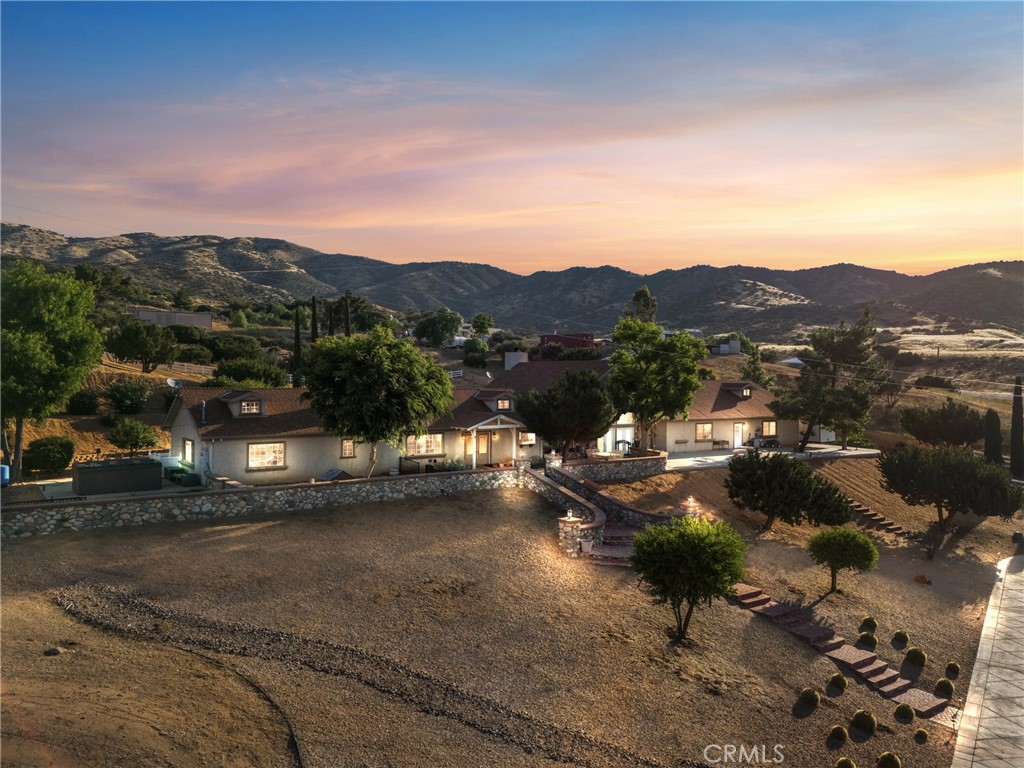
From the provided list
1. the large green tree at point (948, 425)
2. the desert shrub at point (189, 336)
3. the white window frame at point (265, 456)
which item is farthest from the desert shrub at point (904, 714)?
the desert shrub at point (189, 336)

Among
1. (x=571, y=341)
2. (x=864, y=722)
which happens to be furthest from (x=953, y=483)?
(x=571, y=341)

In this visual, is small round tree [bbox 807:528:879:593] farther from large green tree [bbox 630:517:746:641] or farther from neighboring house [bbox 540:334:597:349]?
neighboring house [bbox 540:334:597:349]

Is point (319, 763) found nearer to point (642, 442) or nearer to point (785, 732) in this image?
point (785, 732)

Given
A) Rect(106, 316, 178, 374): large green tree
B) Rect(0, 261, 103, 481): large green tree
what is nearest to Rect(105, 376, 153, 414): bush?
Rect(106, 316, 178, 374): large green tree

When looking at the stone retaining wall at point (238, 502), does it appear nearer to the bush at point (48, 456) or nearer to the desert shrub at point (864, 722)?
the bush at point (48, 456)

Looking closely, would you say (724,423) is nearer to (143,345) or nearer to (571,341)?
(571,341)
